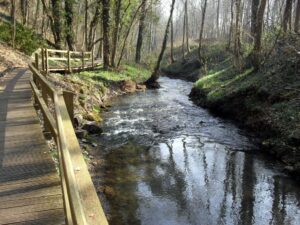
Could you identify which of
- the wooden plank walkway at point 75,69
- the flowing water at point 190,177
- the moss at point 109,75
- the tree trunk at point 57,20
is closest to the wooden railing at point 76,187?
the flowing water at point 190,177

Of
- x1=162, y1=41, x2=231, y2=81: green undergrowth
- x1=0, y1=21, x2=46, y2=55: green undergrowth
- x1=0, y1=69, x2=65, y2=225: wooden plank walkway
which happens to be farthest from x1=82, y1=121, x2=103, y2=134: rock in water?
x1=162, y1=41, x2=231, y2=81: green undergrowth

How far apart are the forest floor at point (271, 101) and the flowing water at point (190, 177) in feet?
1.77

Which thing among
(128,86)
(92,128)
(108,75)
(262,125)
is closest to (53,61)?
(108,75)

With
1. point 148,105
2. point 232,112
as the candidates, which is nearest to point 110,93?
point 148,105

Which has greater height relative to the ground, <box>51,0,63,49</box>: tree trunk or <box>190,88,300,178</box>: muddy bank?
<box>51,0,63,49</box>: tree trunk

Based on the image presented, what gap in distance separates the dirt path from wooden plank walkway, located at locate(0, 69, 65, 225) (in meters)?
11.3

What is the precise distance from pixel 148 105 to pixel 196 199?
1179 cm

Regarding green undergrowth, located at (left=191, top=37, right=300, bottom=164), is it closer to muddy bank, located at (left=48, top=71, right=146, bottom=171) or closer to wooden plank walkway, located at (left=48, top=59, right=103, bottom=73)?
muddy bank, located at (left=48, top=71, right=146, bottom=171)

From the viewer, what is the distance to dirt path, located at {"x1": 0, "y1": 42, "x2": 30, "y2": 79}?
20.3 metres

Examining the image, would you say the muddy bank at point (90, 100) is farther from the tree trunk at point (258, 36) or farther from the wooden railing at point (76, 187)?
the tree trunk at point (258, 36)

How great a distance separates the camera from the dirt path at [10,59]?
66.5ft

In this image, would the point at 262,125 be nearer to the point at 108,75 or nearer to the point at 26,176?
the point at 26,176

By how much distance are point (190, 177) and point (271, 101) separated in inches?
237

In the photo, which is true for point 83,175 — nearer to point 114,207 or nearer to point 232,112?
point 114,207
